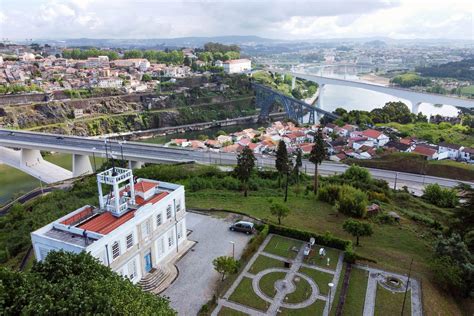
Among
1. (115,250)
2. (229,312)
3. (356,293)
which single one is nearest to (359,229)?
(356,293)

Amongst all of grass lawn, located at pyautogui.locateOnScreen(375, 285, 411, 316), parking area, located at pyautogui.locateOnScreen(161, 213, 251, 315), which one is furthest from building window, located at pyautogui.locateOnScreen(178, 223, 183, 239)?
grass lawn, located at pyautogui.locateOnScreen(375, 285, 411, 316)

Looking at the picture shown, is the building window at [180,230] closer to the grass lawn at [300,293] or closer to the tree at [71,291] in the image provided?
the grass lawn at [300,293]

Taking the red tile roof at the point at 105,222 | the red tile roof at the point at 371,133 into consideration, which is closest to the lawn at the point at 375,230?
the red tile roof at the point at 105,222

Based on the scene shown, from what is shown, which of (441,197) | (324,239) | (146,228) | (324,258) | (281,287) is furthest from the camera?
(441,197)

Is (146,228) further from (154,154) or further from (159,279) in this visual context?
(154,154)

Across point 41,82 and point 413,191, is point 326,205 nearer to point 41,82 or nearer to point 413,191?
point 413,191

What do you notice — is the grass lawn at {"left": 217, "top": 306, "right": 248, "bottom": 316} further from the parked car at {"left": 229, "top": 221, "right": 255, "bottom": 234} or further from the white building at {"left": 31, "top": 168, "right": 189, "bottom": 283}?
the parked car at {"left": 229, "top": 221, "right": 255, "bottom": 234}
